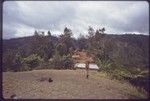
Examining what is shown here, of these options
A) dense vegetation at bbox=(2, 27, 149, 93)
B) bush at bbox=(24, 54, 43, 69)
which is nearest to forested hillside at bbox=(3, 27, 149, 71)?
dense vegetation at bbox=(2, 27, 149, 93)

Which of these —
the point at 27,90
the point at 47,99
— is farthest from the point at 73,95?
the point at 27,90

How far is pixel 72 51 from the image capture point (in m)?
17.5

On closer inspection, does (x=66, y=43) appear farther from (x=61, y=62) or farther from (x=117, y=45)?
(x=117, y=45)

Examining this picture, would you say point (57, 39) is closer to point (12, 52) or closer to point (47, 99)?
point (12, 52)

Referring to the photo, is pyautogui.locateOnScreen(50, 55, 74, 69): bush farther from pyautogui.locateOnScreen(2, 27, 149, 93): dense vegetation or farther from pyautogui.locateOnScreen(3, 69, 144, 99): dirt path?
pyautogui.locateOnScreen(3, 69, 144, 99): dirt path

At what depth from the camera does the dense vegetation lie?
43.8 ft

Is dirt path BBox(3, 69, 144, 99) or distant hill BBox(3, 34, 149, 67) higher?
distant hill BBox(3, 34, 149, 67)

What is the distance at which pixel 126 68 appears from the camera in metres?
12.7

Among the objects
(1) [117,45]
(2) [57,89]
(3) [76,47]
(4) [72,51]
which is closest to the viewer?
(2) [57,89]

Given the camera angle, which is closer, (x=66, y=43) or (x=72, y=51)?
(x=72, y=51)

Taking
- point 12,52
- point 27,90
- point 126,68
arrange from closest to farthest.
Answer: point 27,90
point 126,68
point 12,52

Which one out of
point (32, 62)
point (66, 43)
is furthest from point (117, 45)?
point (32, 62)

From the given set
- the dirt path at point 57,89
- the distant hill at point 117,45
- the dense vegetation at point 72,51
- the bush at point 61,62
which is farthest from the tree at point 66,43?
the dirt path at point 57,89

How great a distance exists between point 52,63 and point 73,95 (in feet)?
28.9
